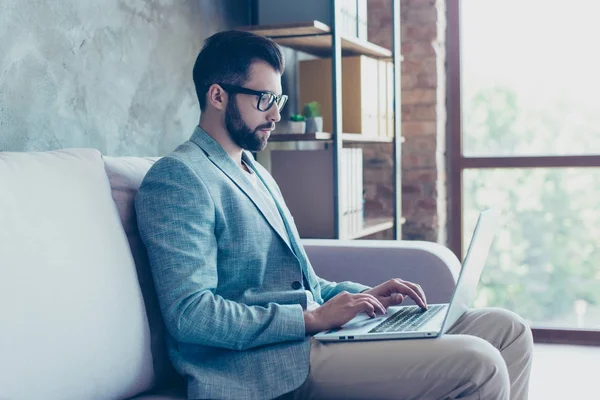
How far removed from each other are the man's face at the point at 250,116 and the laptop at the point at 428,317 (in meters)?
0.48

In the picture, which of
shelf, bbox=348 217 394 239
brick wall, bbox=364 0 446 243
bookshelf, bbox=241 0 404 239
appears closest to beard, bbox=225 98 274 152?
bookshelf, bbox=241 0 404 239

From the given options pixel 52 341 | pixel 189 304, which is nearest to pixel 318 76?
pixel 189 304

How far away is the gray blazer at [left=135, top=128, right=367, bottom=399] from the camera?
1575 millimetres

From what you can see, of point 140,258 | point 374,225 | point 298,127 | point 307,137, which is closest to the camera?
point 140,258

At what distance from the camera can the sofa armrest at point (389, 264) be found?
2.23m

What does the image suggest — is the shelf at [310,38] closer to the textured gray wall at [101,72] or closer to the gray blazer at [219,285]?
the textured gray wall at [101,72]

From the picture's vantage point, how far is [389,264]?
2264mm

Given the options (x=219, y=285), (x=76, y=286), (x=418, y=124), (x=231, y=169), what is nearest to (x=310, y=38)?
(x=418, y=124)

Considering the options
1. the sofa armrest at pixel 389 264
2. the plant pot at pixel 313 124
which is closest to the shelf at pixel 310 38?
the plant pot at pixel 313 124

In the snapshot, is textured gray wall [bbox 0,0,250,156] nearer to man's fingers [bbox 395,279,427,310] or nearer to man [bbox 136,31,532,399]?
man [bbox 136,31,532,399]

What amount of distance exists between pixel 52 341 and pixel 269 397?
0.45 metres

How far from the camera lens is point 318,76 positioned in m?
3.12

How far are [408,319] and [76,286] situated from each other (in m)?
0.76

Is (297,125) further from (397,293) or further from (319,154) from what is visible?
(397,293)
